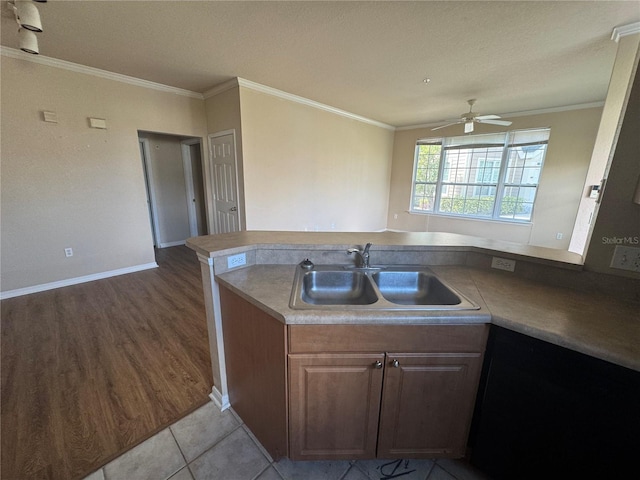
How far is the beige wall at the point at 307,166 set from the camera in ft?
12.4

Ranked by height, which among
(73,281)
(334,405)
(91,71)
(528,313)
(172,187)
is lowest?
(73,281)

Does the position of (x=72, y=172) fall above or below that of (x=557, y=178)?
below

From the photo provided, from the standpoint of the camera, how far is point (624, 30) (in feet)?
7.11

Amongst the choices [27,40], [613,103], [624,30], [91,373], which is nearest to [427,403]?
[91,373]

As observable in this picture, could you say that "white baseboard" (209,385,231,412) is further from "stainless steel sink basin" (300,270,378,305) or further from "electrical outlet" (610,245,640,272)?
"electrical outlet" (610,245,640,272)

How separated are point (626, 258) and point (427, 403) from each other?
3.83 feet

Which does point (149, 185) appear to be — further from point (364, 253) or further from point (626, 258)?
point (626, 258)

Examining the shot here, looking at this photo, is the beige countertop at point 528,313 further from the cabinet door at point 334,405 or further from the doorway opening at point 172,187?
the doorway opening at point 172,187

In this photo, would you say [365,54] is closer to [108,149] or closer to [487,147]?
[108,149]

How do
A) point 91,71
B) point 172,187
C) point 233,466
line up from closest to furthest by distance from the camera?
point 233,466
point 91,71
point 172,187

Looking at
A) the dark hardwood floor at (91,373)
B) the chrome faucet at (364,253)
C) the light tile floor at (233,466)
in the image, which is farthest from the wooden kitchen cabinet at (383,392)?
the dark hardwood floor at (91,373)

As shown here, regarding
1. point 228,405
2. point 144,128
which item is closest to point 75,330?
point 228,405

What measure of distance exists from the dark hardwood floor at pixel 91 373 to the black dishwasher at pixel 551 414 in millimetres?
1646

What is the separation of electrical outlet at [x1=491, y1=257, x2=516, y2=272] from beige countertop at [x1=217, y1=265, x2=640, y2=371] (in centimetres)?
10
